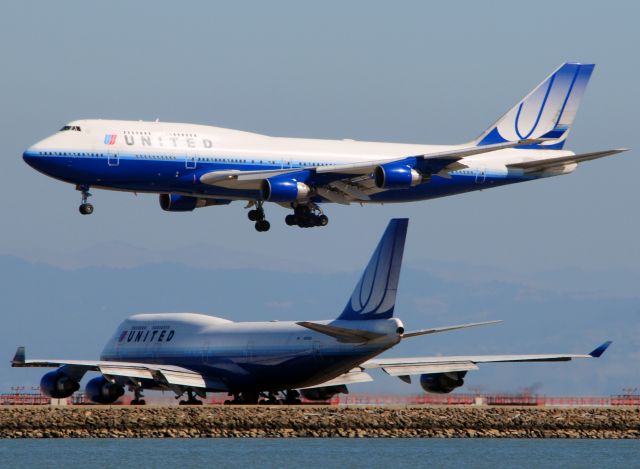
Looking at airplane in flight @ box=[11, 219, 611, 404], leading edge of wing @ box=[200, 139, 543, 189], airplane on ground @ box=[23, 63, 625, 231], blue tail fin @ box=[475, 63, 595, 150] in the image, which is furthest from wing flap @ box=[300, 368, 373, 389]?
blue tail fin @ box=[475, 63, 595, 150]

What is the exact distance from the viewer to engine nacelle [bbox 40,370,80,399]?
8750cm

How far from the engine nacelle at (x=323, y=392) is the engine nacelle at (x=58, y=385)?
516 inches

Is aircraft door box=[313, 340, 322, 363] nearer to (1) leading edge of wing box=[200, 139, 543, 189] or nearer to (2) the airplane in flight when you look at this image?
(2) the airplane in flight

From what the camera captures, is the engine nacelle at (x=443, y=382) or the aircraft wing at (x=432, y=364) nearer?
the aircraft wing at (x=432, y=364)

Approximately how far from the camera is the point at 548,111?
99812 millimetres

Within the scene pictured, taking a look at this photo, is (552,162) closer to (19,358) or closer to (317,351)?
(317,351)

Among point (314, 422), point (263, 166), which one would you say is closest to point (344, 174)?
point (263, 166)

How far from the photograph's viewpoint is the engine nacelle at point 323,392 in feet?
303

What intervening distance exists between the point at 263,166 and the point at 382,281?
897 centimetres

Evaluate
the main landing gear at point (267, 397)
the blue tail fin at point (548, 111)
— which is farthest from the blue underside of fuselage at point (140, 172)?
the blue tail fin at point (548, 111)

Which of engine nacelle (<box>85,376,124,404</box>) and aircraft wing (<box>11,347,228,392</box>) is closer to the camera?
aircraft wing (<box>11,347,228,392</box>)

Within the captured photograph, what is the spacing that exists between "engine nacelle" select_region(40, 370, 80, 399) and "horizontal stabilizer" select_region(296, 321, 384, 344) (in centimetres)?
1291

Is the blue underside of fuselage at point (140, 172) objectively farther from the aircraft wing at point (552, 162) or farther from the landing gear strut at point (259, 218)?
the aircraft wing at point (552, 162)

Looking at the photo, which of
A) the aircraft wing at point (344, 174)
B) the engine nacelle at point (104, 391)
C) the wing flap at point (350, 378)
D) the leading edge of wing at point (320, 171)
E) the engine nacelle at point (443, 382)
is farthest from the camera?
the engine nacelle at point (443, 382)
